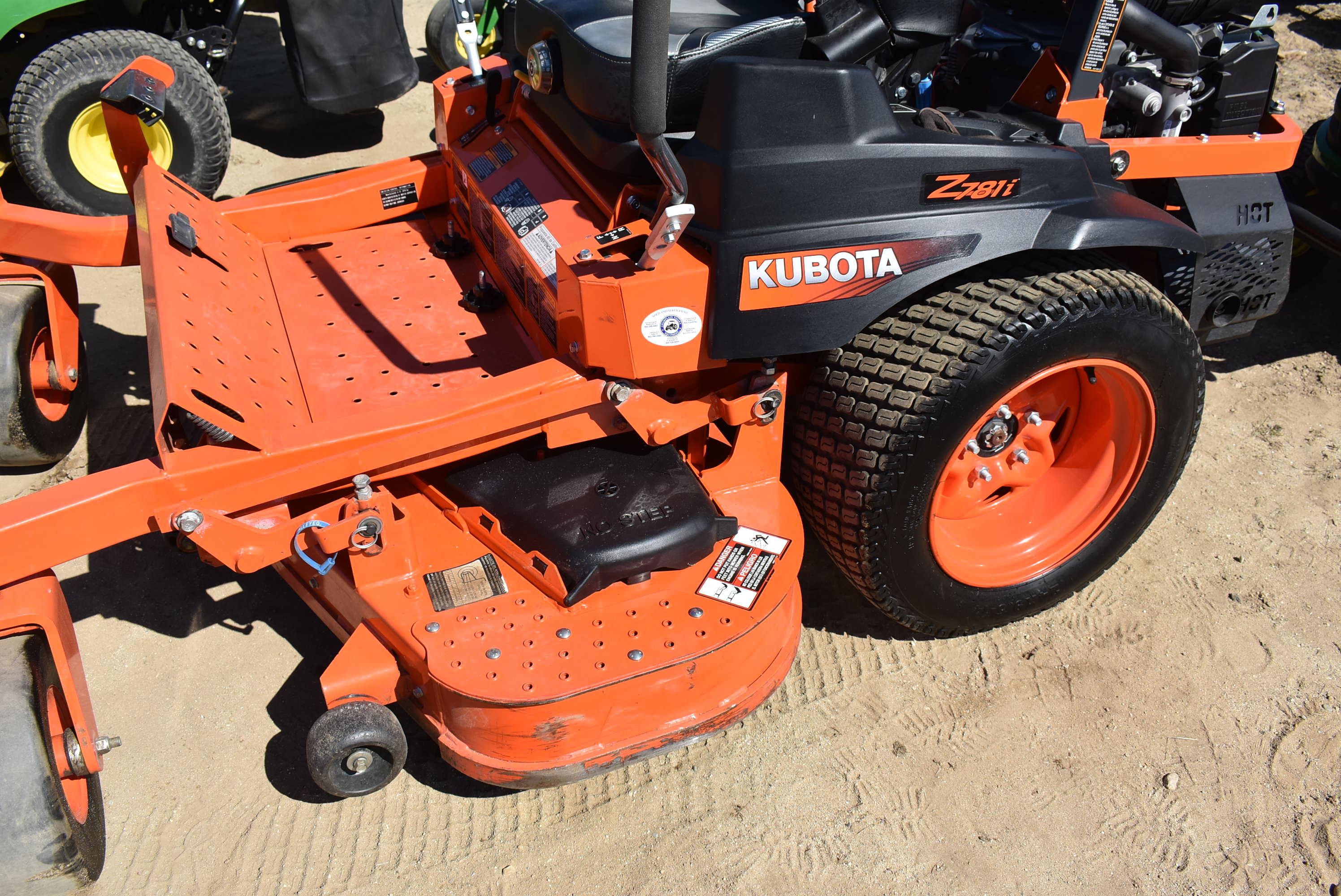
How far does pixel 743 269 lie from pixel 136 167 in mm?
1783

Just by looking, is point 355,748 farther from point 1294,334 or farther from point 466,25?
point 1294,334

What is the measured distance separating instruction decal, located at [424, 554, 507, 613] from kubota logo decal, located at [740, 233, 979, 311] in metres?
0.83

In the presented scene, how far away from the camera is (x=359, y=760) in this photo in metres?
2.15

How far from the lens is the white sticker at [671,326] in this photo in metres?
2.08

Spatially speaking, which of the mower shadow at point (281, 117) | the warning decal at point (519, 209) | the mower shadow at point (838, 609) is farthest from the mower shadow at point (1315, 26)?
the warning decal at point (519, 209)

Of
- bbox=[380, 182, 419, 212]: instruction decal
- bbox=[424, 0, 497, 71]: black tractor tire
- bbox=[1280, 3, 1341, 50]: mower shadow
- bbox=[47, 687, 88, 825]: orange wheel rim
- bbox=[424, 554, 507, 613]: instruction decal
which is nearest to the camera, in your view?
bbox=[47, 687, 88, 825]: orange wheel rim

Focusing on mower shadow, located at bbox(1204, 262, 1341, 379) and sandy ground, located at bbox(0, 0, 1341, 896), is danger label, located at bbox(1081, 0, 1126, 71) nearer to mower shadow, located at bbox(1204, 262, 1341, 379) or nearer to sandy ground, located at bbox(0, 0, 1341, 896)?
sandy ground, located at bbox(0, 0, 1341, 896)

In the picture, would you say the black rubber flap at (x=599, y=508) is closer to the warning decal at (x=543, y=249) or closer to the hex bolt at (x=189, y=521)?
the warning decal at (x=543, y=249)

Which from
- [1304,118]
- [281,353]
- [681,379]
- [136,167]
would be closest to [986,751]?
[681,379]

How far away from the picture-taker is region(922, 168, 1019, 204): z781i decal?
2.12 meters

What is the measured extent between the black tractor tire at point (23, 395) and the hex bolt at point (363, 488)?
1407mm

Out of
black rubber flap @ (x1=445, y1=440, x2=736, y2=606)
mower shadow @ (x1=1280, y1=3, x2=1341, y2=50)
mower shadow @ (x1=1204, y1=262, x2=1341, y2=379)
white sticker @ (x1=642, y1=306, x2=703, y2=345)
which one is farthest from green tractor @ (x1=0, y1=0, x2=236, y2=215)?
mower shadow @ (x1=1280, y1=3, x2=1341, y2=50)

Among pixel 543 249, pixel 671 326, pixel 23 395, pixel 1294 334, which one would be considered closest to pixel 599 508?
pixel 671 326

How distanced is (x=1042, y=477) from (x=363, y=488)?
1880mm
